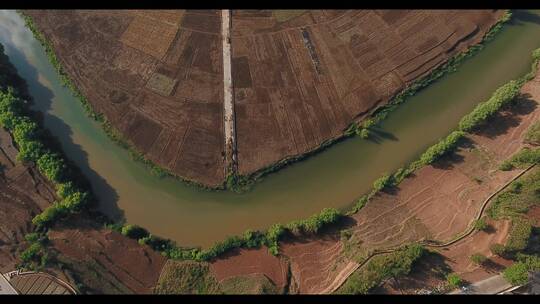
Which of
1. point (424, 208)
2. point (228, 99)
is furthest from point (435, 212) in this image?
point (228, 99)

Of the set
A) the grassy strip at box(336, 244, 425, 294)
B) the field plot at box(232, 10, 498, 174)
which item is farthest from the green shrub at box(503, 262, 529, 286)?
the field plot at box(232, 10, 498, 174)

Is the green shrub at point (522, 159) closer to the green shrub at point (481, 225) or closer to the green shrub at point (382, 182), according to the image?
the green shrub at point (481, 225)

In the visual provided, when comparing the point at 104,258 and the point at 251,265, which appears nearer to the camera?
the point at 251,265

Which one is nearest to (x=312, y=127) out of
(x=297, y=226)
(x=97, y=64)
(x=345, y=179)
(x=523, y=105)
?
(x=345, y=179)

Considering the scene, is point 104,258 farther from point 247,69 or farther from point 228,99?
point 247,69

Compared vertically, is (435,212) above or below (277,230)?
above
